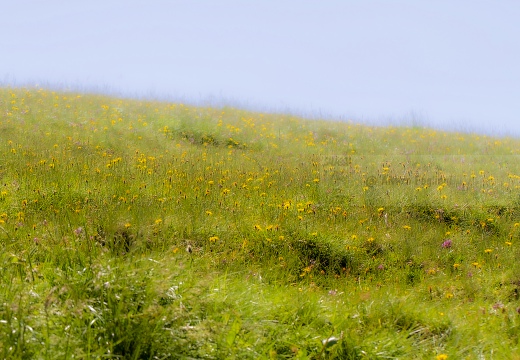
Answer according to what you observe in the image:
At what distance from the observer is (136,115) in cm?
1573

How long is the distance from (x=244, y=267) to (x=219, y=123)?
10627mm

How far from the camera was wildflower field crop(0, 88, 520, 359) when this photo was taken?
10.5ft

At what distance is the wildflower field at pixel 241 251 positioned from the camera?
10.5ft

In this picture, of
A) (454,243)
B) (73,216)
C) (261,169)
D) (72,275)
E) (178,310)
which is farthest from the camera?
(261,169)

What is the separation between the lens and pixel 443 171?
38.0 ft

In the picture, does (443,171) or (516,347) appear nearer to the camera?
(516,347)

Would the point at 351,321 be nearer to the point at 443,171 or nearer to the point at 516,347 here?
the point at 516,347

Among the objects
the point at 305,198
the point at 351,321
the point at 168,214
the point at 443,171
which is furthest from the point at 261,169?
the point at 351,321

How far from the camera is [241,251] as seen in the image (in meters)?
5.75

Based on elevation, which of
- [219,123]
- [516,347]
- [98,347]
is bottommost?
[516,347]

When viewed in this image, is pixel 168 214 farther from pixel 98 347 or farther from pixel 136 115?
pixel 136 115

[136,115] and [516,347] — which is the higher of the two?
[136,115]

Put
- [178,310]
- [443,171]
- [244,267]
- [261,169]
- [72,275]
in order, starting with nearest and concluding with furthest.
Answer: [178,310], [72,275], [244,267], [261,169], [443,171]

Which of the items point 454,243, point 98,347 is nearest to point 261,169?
point 454,243
